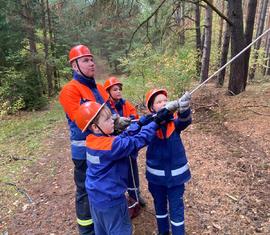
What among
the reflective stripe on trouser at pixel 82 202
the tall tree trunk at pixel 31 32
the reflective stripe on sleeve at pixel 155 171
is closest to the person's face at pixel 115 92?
the reflective stripe on trouser at pixel 82 202

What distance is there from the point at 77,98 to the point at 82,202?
1.30 metres

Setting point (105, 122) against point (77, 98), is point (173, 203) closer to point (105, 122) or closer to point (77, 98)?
point (105, 122)

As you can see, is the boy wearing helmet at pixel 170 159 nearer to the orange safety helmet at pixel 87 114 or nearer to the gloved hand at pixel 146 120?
the gloved hand at pixel 146 120

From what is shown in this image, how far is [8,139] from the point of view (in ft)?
34.4

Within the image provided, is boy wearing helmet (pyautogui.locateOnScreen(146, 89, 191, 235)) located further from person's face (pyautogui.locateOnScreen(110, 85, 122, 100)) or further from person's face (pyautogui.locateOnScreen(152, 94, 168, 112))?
person's face (pyautogui.locateOnScreen(110, 85, 122, 100))

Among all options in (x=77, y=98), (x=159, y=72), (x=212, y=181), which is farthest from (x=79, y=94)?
(x=159, y=72)

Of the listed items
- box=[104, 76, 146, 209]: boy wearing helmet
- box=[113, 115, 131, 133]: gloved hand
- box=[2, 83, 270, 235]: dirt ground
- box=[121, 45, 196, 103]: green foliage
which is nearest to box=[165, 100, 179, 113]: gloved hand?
box=[113, 115, 131, 133]: gloved hand

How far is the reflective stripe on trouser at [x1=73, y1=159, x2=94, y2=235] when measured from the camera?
11.7ft

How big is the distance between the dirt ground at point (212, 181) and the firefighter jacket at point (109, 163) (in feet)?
4.50

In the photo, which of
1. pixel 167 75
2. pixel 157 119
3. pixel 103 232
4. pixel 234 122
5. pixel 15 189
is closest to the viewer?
pixel 157 119

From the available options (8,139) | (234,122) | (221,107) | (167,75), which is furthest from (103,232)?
(8,139)

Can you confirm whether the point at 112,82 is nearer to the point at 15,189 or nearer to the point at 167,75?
the point at 15,189

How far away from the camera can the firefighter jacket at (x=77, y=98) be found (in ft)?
10.8

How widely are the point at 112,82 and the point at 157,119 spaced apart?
1.68 metres
